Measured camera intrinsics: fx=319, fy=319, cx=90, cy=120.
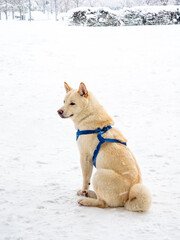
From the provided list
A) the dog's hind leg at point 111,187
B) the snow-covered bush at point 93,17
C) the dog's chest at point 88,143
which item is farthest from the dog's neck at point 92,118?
the snow-covered bush at point 93,17

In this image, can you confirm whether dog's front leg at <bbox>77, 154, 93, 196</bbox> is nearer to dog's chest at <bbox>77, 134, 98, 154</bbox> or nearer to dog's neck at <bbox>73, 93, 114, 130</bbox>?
dog's chest at <bbox>77, 134, 98, 154</bbox>

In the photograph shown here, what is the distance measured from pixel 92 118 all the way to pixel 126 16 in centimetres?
1570

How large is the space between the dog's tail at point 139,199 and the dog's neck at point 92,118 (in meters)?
0.90

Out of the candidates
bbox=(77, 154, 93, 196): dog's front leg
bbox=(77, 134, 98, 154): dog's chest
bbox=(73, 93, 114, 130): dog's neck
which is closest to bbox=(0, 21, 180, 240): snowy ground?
bbox=(77, 154, 93, 196): dog's front leg

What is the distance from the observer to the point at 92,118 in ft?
12.7

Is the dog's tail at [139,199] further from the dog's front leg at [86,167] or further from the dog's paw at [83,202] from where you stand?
the dog's front leg at [86,167]

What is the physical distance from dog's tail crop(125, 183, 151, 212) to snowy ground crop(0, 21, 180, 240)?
0.26 feet

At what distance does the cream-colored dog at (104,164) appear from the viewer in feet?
10.9

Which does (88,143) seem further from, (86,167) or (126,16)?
(126,16)

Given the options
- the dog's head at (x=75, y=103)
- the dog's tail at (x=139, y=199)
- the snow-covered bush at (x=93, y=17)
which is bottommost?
the dog's tail at (x=139, y=199)

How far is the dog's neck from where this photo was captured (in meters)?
3.82

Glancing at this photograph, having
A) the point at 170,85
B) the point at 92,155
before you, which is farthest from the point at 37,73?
the point at 92,155

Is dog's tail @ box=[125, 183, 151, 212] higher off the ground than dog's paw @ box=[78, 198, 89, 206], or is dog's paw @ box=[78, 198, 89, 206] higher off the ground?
dog's tail @ box=[125, 183, 151, 212]

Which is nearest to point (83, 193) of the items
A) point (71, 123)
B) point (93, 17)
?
point (71, 123)
